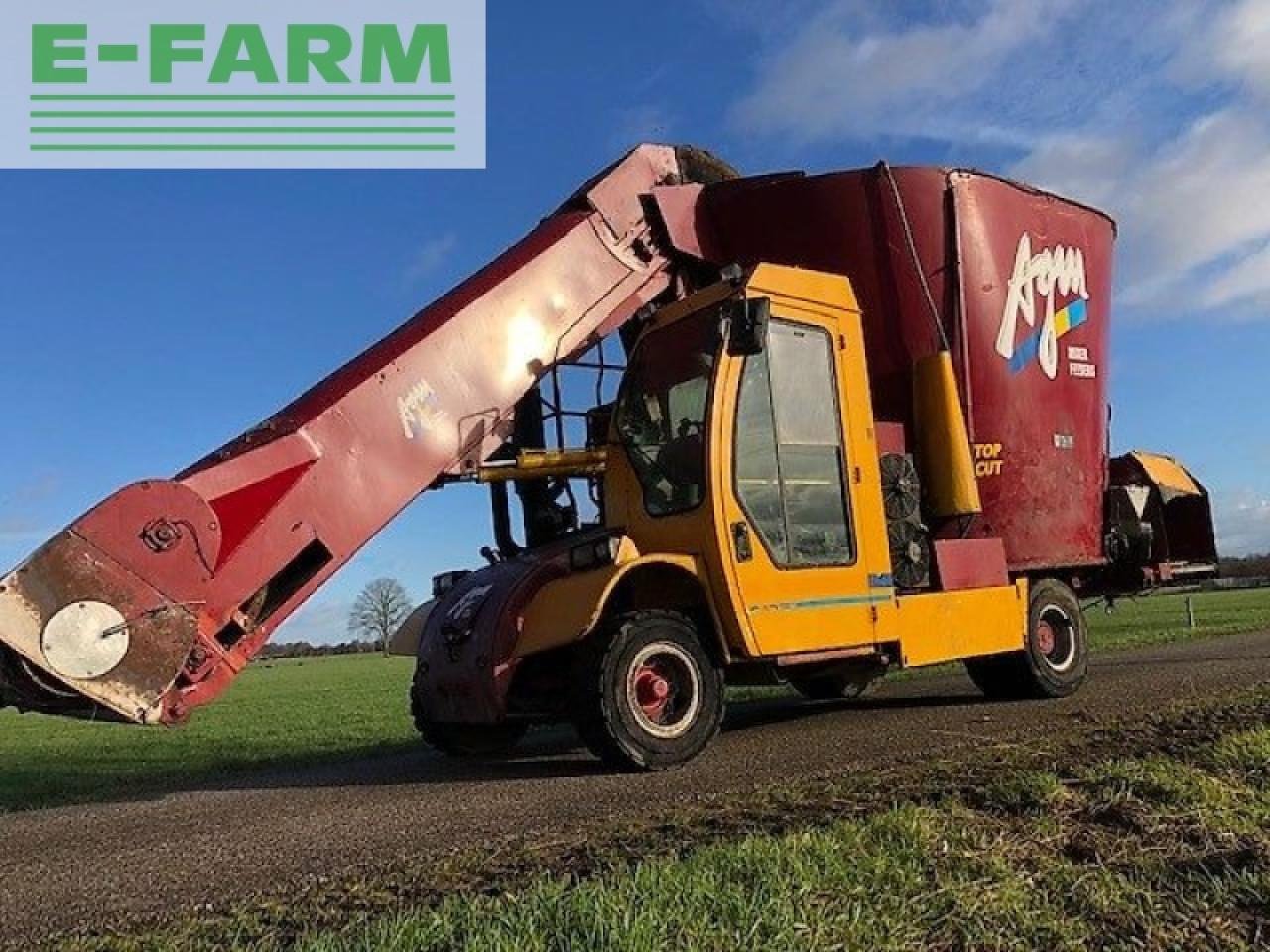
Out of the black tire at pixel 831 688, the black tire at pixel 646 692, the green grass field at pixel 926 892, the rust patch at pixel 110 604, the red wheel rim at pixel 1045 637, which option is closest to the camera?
the green grass field at pixel 926 892

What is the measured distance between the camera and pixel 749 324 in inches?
269

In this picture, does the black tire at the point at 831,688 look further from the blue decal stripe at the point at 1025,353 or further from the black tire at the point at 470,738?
the blue decal stripe at the point at 1025,353

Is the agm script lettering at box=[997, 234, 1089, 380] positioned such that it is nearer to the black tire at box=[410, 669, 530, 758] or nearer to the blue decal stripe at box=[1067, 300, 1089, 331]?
the blue decal stripe at box=[1067, 300, 1089, 331]

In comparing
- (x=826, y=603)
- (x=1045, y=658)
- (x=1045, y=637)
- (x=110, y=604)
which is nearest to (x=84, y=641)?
(x=110, y=604)

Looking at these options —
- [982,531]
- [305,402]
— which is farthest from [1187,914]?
[982,531]

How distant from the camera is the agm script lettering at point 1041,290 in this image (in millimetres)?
9305

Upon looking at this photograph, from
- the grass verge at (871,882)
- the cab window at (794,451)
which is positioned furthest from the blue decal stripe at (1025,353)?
the grass verge at (871,882)

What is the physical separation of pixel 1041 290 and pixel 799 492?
3735 millimetres

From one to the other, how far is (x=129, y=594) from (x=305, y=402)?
1.56 meters

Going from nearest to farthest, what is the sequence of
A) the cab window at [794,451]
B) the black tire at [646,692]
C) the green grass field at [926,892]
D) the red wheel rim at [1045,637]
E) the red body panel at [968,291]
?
1. the green grass field at [926,892]
2. the black tire at [646,692]
3. the cab window at [794,451]
4. the red body panel at [968,291]
5. the red wheel rim at [1045,637]

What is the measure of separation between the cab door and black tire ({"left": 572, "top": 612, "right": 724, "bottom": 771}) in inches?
15.9

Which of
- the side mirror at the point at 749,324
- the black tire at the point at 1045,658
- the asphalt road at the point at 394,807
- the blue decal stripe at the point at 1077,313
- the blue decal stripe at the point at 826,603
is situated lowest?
the asphalt road at the point at 394,807

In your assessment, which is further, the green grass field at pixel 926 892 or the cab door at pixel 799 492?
the cab door at pixel 799 492

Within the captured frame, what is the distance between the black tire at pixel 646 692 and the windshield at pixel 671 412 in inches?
32.7
